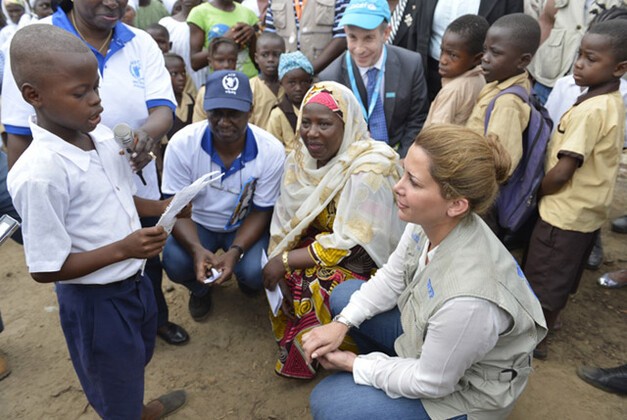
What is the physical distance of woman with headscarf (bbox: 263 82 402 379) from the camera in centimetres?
246

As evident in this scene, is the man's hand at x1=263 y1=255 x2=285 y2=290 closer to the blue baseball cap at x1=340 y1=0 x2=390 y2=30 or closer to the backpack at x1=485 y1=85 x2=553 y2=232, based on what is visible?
the backpack at x1=485 y1=85 x2=553 y2=232

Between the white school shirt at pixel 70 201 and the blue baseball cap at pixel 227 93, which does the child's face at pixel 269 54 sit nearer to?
the blue baseball cap at pixel 227 93

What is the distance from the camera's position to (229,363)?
2.78m

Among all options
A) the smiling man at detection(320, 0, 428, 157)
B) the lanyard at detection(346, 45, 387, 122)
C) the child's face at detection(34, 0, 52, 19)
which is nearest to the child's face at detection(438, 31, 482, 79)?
the smiling man at detection(320, 0, 428, 157)

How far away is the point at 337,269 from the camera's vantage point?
2.55 m

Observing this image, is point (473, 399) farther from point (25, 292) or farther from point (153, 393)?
point (25, 292)

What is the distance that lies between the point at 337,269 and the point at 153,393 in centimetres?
129

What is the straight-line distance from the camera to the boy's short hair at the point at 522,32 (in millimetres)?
2627

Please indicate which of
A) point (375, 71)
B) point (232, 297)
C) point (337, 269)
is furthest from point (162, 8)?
point (337, 269)

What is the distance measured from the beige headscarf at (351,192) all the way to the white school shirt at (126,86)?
84cm

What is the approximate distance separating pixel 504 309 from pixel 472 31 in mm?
2207

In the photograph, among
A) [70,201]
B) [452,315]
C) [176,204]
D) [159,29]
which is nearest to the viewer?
[452,315]

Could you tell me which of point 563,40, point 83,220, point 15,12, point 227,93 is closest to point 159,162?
point 227,93

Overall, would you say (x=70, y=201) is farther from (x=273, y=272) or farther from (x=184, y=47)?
(x=184, y=47)
